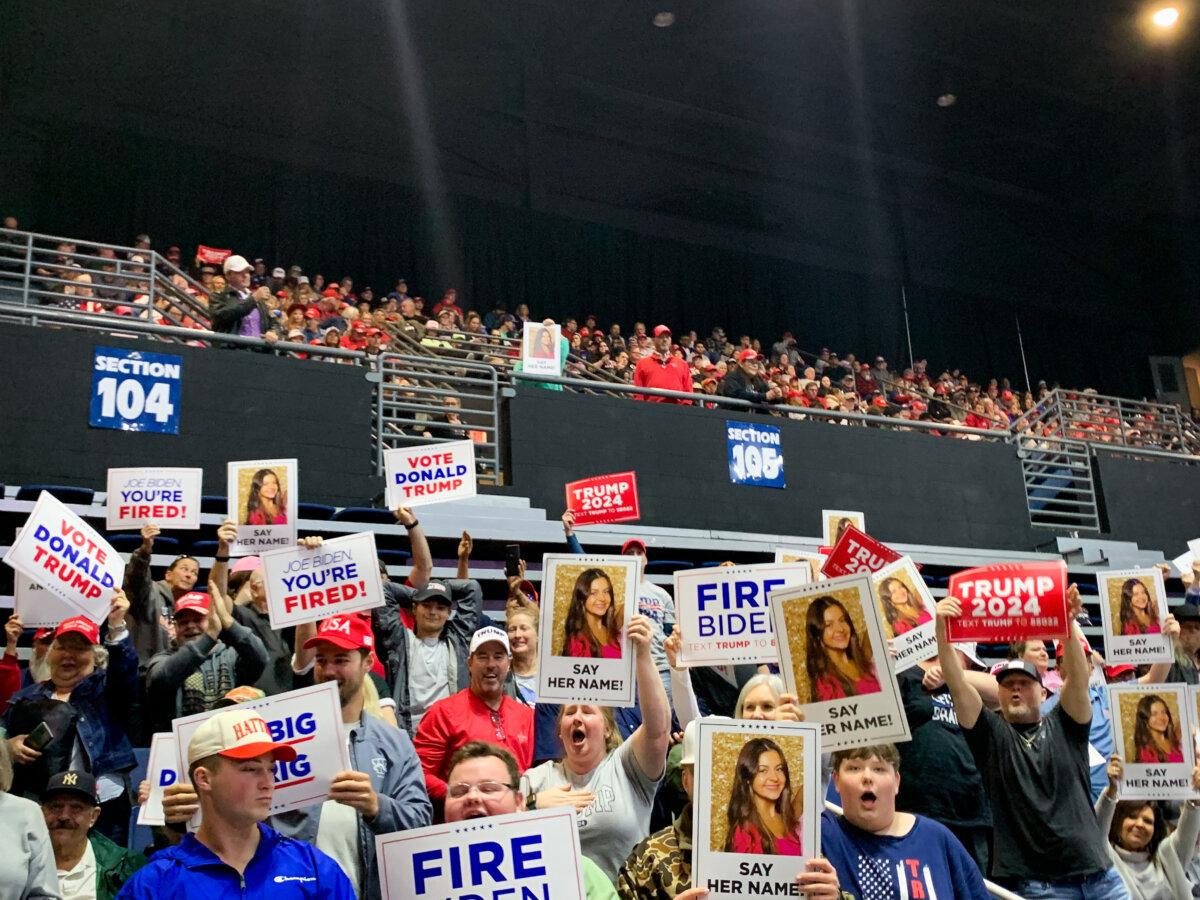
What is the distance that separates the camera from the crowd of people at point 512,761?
11.7 ft

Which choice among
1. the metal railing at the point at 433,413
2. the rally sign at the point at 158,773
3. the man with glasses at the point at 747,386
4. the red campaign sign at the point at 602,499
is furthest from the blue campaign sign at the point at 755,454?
the rally sign at the point at 158,773

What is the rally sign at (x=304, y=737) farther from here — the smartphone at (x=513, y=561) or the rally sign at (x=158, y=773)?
the smartphone at (x=513, y=561)

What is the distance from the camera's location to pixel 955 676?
4.84 m

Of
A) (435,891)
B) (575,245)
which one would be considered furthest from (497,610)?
(575,245)

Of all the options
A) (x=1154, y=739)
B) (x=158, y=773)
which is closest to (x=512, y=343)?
(x=1154, y=739)

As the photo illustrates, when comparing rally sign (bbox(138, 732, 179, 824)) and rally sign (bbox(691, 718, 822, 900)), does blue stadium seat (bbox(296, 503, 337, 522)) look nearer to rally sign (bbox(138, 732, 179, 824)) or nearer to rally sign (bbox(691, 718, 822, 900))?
rally sign (bbox(138, 732, 179, 824))

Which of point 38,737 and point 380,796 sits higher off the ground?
point 38,737

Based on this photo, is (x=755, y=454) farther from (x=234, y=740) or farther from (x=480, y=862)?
(x=234, y=740)

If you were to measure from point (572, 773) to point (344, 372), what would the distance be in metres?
7.48

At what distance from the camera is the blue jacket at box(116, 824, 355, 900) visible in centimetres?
308

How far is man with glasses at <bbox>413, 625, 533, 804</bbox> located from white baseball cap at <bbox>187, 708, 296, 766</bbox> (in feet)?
5.97

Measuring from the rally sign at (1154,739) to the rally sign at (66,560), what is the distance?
451 centimetres

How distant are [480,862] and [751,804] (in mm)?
760

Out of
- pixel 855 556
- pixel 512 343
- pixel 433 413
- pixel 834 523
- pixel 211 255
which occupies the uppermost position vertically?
pixel 211 255
